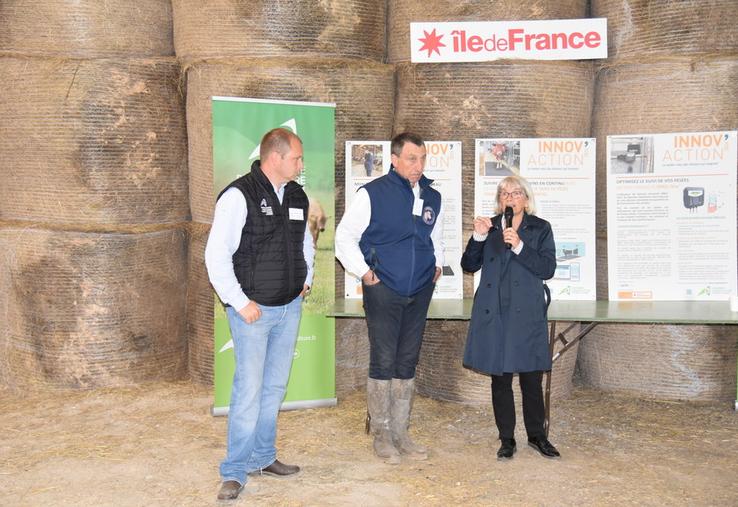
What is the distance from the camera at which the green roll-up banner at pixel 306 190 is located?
16.0 feet

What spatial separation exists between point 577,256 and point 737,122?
1.26 m

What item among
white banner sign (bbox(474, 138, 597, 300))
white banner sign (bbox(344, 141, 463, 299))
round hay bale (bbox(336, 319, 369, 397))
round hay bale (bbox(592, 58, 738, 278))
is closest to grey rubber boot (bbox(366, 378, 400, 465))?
white banner sign (bbox(344, 141, 463, 299))

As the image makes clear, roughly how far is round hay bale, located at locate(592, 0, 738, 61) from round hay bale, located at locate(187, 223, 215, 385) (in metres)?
2.84

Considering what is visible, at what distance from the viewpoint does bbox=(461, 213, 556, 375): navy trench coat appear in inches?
165

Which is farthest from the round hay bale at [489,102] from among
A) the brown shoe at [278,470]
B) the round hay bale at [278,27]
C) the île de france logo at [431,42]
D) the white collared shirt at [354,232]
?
the brown shoe at [278,470]

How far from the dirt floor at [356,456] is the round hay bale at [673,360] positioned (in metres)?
0.12

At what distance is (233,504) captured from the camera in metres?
3.80

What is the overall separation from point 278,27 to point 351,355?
209cm

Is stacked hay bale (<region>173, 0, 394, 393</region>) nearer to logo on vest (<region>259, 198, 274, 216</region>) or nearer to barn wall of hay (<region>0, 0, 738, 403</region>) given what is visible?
barn wall of hay (<region>0, 0, 738, 403</region>)

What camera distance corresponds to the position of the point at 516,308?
4215 mm

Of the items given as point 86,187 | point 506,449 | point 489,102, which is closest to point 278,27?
point 489,102

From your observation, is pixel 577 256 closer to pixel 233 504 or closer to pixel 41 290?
pixel 233 504

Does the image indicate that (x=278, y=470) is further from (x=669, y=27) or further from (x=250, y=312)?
(x=669, y=27)

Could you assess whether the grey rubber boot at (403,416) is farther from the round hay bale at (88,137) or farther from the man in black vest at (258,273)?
the round hay bale at (88,137)
